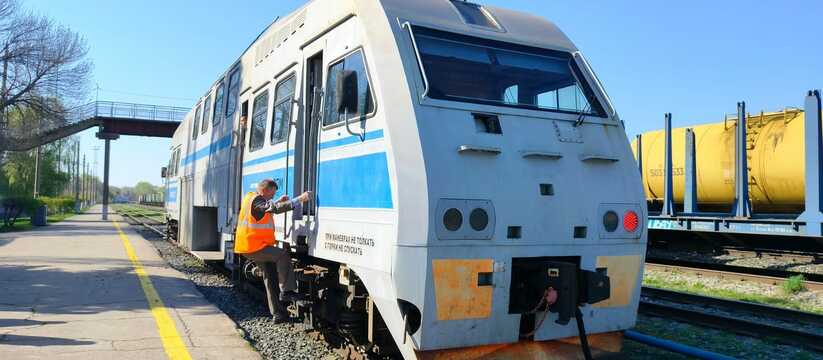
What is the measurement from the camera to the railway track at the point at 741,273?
11602 mm

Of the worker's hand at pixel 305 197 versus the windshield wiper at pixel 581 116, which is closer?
the windshield wiper at pixel 581 116

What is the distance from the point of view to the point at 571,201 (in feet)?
15.7

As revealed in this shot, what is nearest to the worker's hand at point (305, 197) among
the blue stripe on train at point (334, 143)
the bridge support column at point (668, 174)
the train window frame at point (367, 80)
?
the blue stripe on train at point (334, 143)

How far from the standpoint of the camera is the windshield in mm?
4886

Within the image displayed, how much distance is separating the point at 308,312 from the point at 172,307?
2.67 m

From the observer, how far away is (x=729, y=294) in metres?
10.8

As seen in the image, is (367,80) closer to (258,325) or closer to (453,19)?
(453,19)

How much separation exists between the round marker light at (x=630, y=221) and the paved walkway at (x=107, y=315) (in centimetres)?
349

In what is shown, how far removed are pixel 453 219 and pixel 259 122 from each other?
13.5ft

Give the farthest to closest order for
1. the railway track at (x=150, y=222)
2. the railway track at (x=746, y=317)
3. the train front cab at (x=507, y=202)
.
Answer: the railway track at (x=150, y=222) < the railway track at (x=746, y=317) < the train front cab at (x=507, y=202)

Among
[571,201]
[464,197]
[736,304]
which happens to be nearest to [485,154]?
[464,197]

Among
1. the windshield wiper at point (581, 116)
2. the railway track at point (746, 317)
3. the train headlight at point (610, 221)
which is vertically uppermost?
the windshield wiper at point (581, 116)

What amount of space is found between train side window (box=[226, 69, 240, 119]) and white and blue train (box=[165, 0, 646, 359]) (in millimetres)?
3220

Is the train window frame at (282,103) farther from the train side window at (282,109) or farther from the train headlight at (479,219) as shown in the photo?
the train headlight at (479,219)
